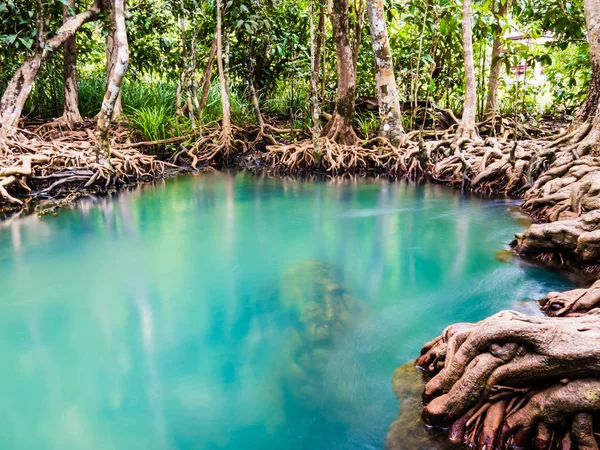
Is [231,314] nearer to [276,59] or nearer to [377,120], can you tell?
[377,120]

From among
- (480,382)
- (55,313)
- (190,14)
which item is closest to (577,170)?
(480,382)

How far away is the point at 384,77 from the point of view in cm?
915

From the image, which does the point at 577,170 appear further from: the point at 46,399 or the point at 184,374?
the point at 46,399

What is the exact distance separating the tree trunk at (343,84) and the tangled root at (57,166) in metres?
3.73

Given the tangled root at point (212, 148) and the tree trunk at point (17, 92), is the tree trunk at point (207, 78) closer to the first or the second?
the tangled root at point (212, 148)

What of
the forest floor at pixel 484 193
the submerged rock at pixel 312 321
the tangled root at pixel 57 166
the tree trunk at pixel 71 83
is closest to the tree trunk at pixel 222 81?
the forest floor at pixel 484 193

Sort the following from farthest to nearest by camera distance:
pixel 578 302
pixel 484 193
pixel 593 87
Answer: pixel 484 193 → pixel 593 87 → pixel 578 302

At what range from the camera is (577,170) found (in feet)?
18.8

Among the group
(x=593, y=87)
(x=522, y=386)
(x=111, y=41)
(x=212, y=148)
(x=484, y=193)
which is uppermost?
(x=111, y=41)

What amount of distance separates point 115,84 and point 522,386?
6.97 meters

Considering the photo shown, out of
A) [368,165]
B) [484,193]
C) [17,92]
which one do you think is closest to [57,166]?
[17,92]

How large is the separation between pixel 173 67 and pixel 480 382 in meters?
11.5

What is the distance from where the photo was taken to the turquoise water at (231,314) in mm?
2658

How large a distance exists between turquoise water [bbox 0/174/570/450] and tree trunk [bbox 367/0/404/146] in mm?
2949
